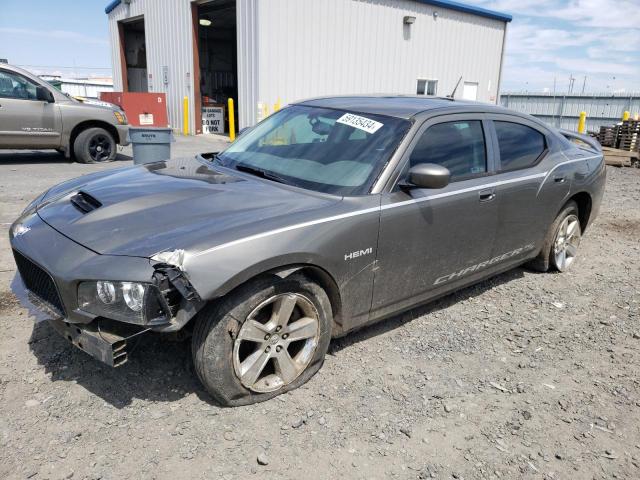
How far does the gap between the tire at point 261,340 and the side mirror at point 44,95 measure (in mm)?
8835

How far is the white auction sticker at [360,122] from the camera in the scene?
339 centimetres

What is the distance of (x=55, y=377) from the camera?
294cm

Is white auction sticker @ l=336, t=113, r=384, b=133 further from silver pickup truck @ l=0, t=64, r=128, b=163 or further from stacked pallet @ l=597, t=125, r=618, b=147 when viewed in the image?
stacked pallet @ l=597, t=125, r=618, b=147

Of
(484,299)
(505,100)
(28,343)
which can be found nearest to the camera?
(28,343)

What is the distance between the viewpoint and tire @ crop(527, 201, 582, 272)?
4707 millimetres

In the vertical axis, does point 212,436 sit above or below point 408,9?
below

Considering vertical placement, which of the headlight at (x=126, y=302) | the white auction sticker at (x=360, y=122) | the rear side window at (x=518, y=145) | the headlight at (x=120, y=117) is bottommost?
the headlight at (x=126, y=302)

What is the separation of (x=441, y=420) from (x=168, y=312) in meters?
1.54

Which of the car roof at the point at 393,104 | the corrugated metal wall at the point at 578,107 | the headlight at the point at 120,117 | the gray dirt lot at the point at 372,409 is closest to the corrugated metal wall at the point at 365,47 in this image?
the corrugated metal wall at the point at 578,107

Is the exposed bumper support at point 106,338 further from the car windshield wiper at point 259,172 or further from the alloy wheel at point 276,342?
the car windshield wiper at point 259,172

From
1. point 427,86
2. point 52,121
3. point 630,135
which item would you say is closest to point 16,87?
point 52,121

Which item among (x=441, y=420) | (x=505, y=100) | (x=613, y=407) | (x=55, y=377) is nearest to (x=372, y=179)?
(x=441, y=420)

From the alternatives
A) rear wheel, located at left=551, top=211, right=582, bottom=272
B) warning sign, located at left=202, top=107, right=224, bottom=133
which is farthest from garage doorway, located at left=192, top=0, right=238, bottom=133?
rear wheel, located at left=551, top=211, right=582, bottom=272

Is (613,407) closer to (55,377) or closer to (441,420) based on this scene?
(441,420)
